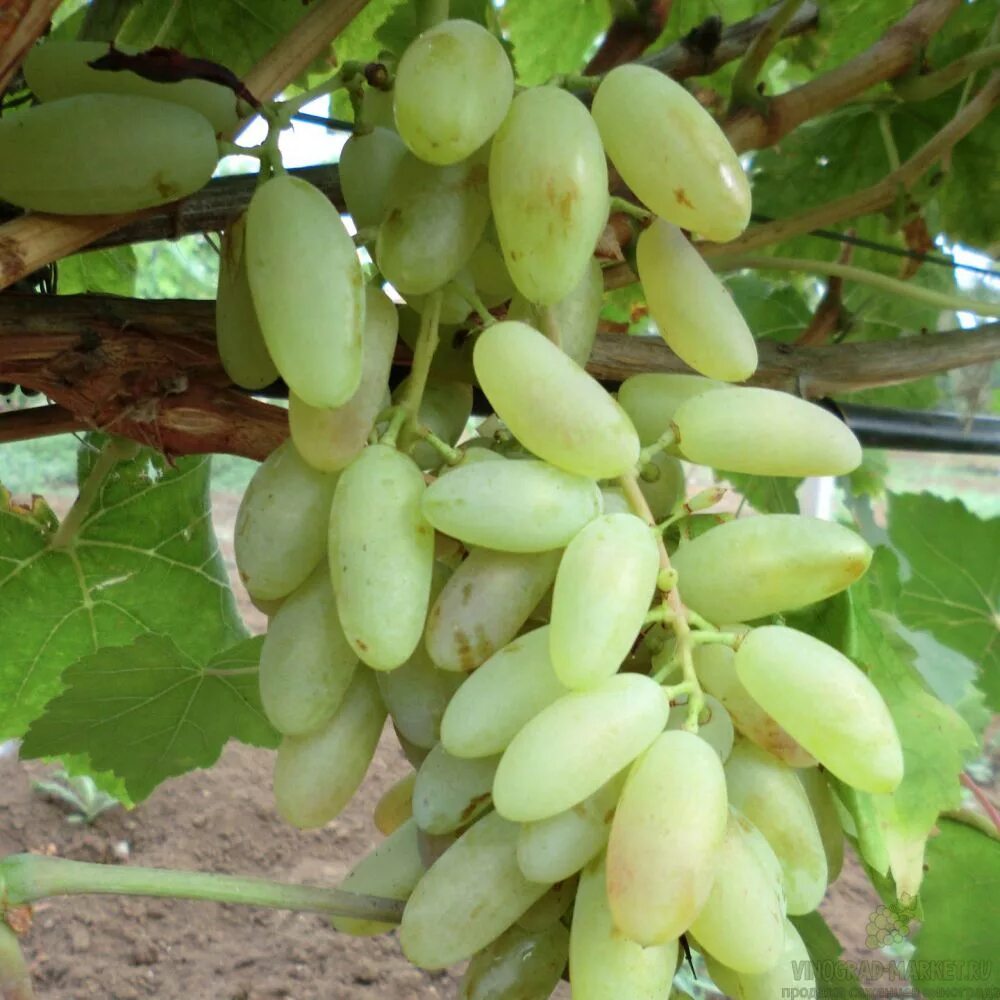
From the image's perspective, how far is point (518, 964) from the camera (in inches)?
17.7

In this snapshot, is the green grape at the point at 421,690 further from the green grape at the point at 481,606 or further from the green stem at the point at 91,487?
the green stem at the point at 91,487

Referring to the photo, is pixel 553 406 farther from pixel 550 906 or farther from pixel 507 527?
pixel 550 906

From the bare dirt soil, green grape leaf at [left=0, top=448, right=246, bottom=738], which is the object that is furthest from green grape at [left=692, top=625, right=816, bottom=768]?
the bare dirt soil

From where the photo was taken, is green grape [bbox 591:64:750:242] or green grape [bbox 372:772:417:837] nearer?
green grape [bbox 591:64:750:242]

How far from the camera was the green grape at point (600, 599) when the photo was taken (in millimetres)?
365

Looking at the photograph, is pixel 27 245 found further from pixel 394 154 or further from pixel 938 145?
pixel 938 145

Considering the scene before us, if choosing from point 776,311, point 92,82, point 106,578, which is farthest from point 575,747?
point 776,311

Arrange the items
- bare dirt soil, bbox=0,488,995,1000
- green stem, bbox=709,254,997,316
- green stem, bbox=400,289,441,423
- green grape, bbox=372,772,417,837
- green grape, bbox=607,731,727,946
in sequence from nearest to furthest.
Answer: green grape, bbox=607,731,727,946 → green stem, bbox=400,289,441,423 → green grape, bbox=372,772,417,837 → green stem, bbox=709,254,997,316 → bare dirt soil, bbox=0,488,995,1000

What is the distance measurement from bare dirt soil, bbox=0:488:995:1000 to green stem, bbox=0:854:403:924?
4.01 feet

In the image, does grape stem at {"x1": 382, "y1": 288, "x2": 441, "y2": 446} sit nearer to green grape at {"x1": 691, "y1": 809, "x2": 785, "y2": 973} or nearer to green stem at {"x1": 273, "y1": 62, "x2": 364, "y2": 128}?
green stem at {"x1": 273, "y1": 62, "x2": 364, "y2": 128}

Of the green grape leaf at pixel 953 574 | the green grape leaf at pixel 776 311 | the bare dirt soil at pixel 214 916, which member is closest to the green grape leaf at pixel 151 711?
the green grape leaf at pixel 953 574

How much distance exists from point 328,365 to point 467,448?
95 mm

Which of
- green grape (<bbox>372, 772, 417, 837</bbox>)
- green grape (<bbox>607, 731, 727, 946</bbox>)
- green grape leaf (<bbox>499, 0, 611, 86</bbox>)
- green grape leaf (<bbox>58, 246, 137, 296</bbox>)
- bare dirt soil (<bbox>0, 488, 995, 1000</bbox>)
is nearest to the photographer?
green grape (<bbox>607, 731, 727, 946</bbox>)

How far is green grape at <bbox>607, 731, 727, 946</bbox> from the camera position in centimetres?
34
